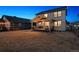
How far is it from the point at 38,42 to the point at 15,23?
68cm

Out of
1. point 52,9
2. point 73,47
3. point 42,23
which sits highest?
point 52,9

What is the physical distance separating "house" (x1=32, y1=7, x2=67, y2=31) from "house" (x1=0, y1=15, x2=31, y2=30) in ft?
0.52

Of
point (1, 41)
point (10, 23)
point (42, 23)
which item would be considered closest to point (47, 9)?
point (42, 23)

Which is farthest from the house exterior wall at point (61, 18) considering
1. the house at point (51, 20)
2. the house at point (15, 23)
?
the house at point (15, 23)

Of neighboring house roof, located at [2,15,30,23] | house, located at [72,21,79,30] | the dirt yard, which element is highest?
neighboring house roof, located at [2,15,30,23]

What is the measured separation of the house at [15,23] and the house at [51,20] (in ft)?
0.52

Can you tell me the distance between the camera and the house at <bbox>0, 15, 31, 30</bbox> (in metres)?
3.18

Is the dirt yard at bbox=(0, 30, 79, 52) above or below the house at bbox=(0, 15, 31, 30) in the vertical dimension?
below

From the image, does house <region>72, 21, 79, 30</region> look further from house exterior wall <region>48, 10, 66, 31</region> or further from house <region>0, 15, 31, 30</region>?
house <region>0, 15, 31, 30</region>

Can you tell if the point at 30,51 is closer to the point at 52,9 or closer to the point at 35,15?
the point at 35,15

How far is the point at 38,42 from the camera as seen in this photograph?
10.2 feet

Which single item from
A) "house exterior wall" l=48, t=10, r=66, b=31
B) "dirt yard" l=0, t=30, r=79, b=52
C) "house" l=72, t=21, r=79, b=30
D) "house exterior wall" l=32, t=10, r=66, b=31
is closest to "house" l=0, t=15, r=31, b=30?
"dirt yard" l=0, t=30, r=79, b=52
